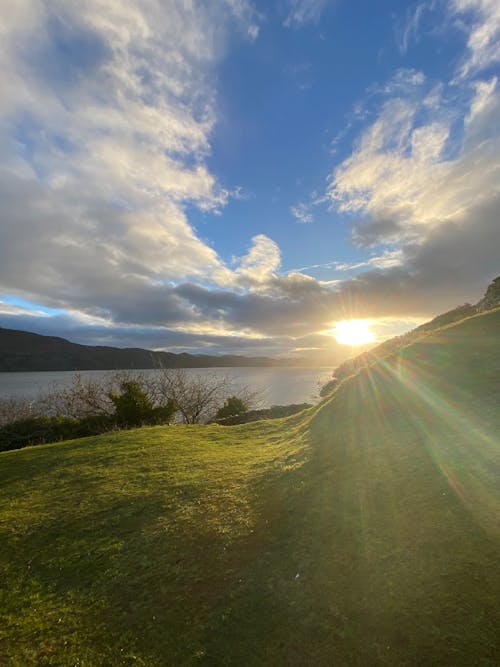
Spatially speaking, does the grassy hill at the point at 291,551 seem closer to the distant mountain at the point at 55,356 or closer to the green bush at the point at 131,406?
the green bush at the point at 131,406

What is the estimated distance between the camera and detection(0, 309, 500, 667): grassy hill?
14.7 ft

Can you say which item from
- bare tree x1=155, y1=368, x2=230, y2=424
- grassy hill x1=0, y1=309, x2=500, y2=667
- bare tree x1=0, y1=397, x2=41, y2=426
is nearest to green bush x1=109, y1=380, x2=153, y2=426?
bare tree x1=155, y1=368, x2=230, y2=424

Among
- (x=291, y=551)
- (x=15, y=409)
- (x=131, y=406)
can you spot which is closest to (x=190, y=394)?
(x=131, y=406)

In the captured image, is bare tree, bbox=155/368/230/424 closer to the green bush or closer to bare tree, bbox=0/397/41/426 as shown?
the green bush

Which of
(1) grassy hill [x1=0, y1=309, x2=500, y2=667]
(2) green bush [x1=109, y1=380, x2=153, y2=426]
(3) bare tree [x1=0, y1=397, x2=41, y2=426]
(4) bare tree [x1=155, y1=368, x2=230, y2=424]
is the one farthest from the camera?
(3) bare tree [x1=0, y1=397, x2=41, y2=426]

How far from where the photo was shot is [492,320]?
14.3m

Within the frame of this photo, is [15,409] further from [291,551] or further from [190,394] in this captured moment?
[291,551]

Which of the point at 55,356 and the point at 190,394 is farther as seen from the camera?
the point at 55,356

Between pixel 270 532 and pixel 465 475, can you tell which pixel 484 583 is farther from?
pixel 270 532

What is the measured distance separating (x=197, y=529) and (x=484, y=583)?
17.4ft

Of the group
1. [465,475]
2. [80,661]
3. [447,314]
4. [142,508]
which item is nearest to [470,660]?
[465,475]

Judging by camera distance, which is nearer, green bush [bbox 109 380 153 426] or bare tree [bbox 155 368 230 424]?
green bush [bbox 109 380 153 426]

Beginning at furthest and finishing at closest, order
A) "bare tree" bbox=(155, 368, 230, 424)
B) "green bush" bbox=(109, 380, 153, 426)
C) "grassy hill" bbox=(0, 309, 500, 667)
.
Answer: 1. "bare tree" bbox=(155, 368, 230, 424)
2. "green bush" bbox=(109, 380, 153, 426)
3. "grassy hill" bbox=(0, 309, 500, 667)

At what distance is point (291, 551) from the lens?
6.23 m
